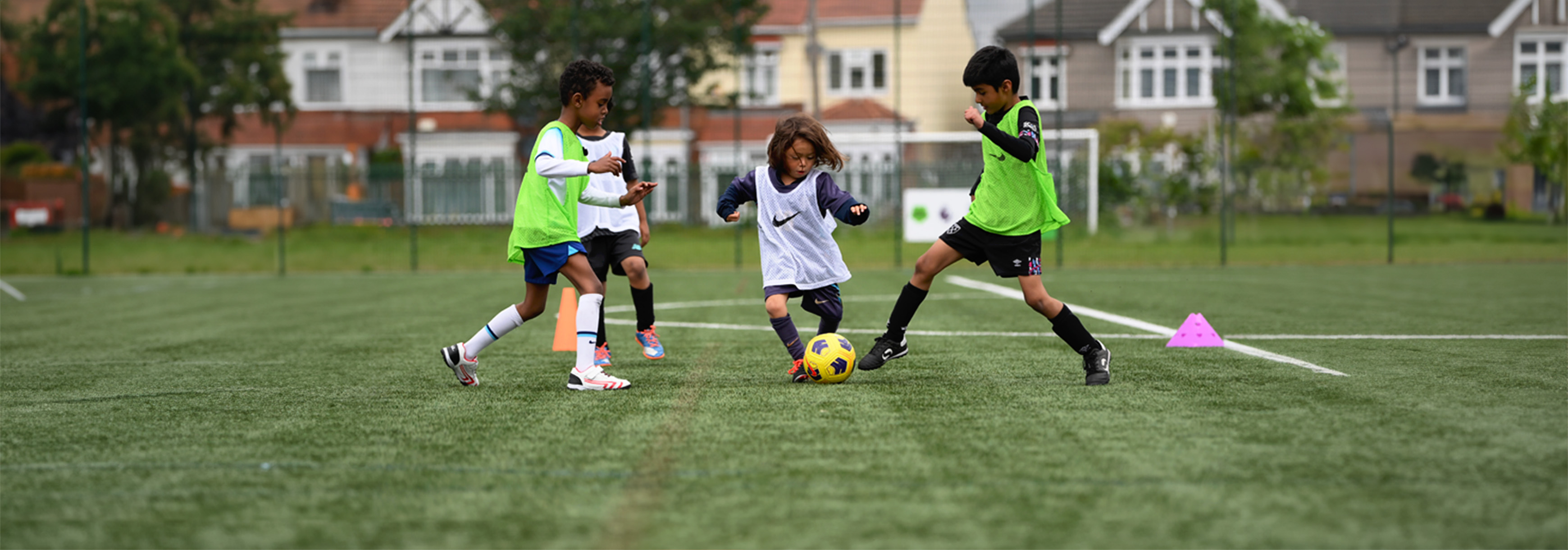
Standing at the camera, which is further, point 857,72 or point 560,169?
point 857,72

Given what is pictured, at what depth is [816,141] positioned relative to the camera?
6.04 meters

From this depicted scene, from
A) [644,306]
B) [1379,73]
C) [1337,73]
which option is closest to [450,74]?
[1379,73]

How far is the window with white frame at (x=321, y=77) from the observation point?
2411 cm

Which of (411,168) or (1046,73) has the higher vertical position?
(1046,73)

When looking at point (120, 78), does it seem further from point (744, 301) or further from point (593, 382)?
point (593, 382)

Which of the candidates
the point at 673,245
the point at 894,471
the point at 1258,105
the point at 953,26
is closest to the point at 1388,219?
the point at 1258,105

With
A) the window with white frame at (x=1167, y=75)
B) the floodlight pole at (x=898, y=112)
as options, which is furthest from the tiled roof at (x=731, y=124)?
the window with white frame at (x=1167, y=75)

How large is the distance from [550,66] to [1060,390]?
19659 mm

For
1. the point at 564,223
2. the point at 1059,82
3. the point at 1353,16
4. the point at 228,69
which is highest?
the point at 1353,16

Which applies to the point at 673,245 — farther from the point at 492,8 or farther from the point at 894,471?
the point at 894,471

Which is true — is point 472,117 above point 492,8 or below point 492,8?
below

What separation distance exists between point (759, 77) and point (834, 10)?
168 centimetres

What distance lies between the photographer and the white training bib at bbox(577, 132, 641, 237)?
7.05 metres

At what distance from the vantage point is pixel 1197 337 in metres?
7.39
